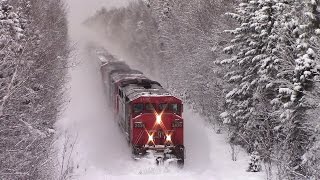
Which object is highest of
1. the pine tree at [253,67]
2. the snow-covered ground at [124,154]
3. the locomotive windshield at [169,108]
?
the pine tree at [253,67]

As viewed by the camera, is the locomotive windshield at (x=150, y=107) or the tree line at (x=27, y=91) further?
the locomotive windshield at (x=150, y=107)

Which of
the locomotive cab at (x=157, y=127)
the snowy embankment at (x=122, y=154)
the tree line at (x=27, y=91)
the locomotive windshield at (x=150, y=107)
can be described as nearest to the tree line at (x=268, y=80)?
the snowy embankment at (x=122, y=154)

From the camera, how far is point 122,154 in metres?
21.5

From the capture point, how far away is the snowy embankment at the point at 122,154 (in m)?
18.5

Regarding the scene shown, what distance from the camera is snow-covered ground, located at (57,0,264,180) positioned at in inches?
730

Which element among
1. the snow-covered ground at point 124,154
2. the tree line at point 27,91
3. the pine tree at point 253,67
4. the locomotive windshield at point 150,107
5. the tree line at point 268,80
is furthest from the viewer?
the pine tree at point 253,67

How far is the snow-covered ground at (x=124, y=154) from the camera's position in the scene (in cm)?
1853

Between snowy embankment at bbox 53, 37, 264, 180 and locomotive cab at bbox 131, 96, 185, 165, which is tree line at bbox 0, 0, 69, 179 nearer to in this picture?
snowy embankment at bbox 53, 37, 264, 180

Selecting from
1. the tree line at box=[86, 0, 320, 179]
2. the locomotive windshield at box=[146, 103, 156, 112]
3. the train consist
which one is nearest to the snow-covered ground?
the train consist

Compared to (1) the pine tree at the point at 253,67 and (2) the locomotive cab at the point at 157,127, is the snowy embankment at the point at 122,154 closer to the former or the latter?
(2) the locomotive cab at the point at 157,127

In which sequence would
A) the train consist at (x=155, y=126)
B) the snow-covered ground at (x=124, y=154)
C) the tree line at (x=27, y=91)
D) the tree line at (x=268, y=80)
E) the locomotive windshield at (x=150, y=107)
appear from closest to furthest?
the tree line at (x=27, y=91), the tree line at (x=268, y=80), the snow-covered ground at (x=124, y=154), the train consist at (x=155, y=126), the locomotive windshield at (x=150, y=107)

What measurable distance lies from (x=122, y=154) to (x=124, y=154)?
4.1 inches

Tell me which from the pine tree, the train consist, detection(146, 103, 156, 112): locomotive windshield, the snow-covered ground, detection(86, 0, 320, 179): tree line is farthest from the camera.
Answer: the pine tree

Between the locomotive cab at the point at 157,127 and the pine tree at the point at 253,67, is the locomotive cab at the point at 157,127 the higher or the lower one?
the lower one
